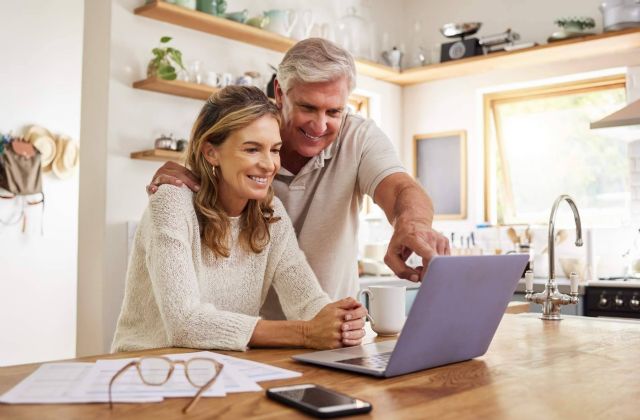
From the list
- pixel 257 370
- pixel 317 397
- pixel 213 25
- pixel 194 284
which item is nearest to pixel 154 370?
pixel 257 370

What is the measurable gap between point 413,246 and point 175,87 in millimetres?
2489

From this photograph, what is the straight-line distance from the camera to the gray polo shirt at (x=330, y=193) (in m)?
2.18

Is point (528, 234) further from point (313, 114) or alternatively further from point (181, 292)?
point (181, 292)

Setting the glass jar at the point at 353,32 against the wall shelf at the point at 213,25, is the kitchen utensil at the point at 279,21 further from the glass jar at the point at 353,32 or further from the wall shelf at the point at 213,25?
the glass jar at the point at 353,32

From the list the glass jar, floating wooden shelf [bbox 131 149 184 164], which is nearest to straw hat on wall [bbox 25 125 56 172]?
floating wooden shelf [bbox 131 149 184 164]

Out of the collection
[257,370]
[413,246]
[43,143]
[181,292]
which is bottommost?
[257,370]

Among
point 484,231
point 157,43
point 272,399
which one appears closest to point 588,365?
point 272,399

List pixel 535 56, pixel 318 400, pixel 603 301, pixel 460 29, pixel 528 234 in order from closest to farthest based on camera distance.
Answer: pixel 318 400
pixel 603 301
pixel 535 56
pixel 528 234
pixel 460 29

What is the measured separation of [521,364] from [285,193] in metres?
1.03

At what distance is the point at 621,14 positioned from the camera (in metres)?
4.36

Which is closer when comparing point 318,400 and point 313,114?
point 318,400

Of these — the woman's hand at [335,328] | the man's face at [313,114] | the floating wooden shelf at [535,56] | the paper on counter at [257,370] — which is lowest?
the paper on counter at [257,370]

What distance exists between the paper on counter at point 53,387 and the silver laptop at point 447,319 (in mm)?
398

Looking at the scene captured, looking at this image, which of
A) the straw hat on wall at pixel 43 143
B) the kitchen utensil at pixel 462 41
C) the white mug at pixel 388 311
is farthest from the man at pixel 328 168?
the kitchen utensil at pixel 462 41
